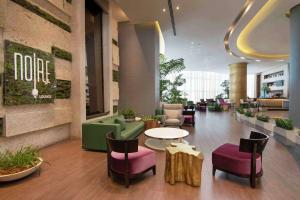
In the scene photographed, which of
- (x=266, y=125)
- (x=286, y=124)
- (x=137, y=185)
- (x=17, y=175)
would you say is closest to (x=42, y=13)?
(x=17, y=175)

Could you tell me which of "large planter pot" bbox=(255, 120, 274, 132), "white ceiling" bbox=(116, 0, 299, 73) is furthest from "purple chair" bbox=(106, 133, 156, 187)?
"large planter pot" bbox=(255, 120, 274, 132)

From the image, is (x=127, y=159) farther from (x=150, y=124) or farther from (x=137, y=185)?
(x=150, y=124)

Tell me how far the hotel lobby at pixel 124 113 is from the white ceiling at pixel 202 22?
5 centimetres

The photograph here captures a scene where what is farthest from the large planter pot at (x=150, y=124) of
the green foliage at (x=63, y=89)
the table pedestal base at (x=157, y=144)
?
the green foliage at (x=63, y=89)

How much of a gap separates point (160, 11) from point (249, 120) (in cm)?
635

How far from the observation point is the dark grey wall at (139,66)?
27.1ft

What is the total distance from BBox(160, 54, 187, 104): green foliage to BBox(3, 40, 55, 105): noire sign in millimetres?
6181

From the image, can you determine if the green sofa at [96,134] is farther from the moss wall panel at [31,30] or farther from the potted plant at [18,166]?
the moss wall panel at [31,30]

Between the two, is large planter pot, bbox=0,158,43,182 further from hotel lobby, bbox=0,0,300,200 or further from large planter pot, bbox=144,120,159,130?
large planter pot, bbox=144,120,159,130

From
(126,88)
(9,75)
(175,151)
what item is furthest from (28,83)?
(126,88)

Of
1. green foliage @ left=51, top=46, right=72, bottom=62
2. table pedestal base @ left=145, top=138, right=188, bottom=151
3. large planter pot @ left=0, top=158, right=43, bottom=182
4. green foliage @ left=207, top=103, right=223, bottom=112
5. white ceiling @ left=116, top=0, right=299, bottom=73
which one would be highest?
white ceiling @ left=116, top=0, right=299, bottom=73

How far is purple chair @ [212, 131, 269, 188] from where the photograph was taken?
276 centimetres

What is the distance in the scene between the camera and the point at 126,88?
845cm

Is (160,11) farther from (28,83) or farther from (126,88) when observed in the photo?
(28,83)
